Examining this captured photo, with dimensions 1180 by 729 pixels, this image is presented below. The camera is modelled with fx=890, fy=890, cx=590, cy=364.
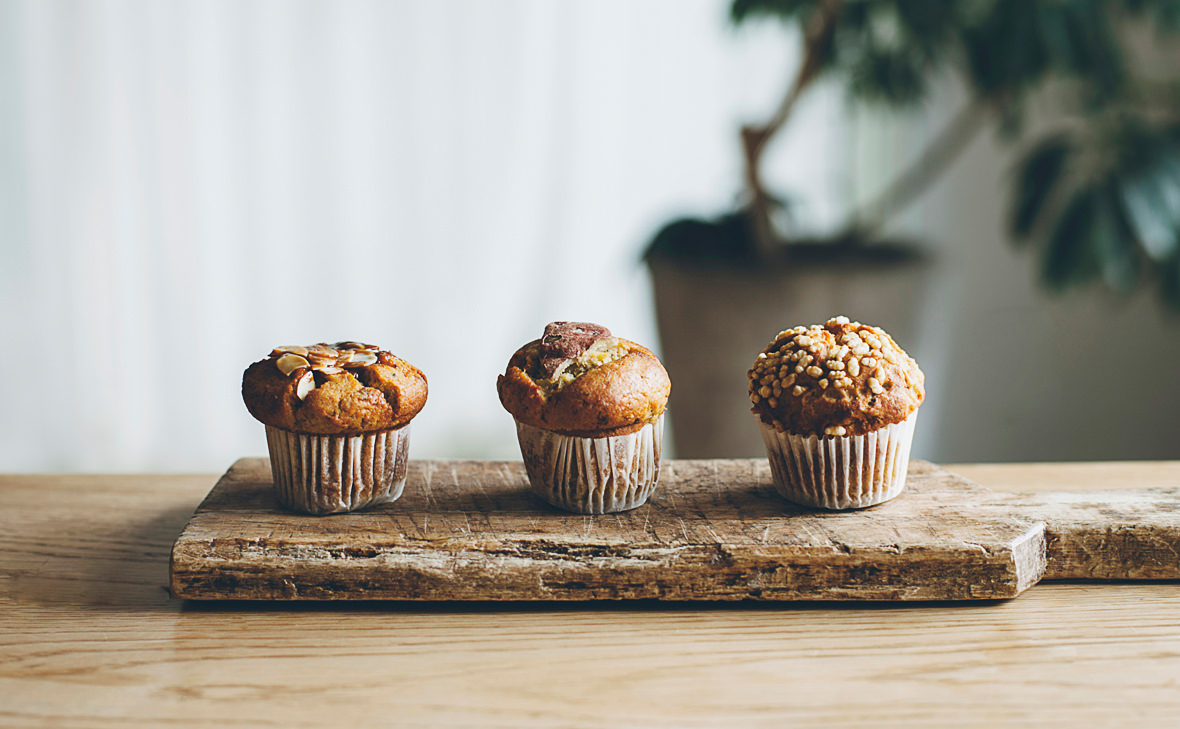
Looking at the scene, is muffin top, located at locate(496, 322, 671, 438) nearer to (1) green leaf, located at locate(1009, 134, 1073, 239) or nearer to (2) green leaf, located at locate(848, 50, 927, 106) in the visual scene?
(1) green leaf, located at locate(1009, 134, 1073, 239)

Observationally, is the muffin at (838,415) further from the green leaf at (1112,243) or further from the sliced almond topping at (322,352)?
the green leaf at (1112,243)

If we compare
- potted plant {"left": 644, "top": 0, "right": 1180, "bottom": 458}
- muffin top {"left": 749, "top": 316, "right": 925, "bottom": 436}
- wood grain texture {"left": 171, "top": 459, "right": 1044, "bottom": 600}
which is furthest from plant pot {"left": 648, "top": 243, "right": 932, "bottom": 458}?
wood grain texture {"left": 171, "top": 459, "right": 1044, "bottom": 600}

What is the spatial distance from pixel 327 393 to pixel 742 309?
4.24 ft

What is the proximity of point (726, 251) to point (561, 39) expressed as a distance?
37.3 inches

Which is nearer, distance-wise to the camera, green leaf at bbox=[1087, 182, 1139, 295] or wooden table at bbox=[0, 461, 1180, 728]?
wooden table at bbox=[0, 461, 1180, 728]

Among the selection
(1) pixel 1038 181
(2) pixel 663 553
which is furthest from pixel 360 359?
(1) pixel 1038 181

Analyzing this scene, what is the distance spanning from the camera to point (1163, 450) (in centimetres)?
246

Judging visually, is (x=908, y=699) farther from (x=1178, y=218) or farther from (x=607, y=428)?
(x=1178, y=218)

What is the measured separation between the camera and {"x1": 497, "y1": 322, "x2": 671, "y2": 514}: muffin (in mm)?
820

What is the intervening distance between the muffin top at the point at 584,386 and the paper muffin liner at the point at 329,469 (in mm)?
135

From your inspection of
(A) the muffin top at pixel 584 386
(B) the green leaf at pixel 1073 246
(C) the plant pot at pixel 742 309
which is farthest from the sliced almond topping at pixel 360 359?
(B) the green leaf at pixel 1073 246

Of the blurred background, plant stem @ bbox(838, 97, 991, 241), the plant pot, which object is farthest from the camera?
the blurred background

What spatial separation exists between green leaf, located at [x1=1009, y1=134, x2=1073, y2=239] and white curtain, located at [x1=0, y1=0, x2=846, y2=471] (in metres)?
0.87

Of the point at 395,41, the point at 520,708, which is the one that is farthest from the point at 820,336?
the point at 395,41
